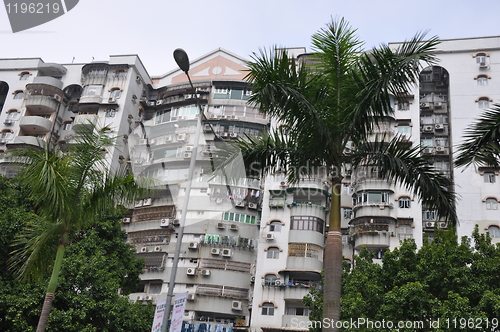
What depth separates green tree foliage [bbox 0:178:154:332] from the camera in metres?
17.3

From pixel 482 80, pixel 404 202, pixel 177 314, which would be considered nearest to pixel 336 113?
pixel 177 314

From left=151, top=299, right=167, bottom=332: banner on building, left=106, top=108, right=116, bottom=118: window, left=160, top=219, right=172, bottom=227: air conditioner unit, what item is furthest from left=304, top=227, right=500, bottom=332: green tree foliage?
left=106, top=108, right=116, bottom=118: window

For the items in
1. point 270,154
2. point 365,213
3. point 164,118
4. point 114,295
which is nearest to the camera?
point 270,154

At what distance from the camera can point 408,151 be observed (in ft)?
35.2

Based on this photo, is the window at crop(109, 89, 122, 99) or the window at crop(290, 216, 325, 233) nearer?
the window at crop(290, 216, 325, 233)

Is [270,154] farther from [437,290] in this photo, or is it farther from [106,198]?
[437,290]

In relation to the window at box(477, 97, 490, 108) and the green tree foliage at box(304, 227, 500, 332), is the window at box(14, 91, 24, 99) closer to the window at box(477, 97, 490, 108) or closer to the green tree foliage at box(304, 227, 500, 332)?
the green tree foliage at box(304, 227, 500, 332)

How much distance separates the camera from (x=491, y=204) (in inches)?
1213

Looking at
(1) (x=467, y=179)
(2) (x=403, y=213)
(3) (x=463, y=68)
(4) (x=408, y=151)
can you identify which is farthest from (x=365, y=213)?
(4) (x=408, y=151)

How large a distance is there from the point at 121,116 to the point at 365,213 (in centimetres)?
2067

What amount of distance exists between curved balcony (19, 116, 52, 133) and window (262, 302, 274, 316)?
24.0m

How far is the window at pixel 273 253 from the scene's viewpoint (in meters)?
30.6

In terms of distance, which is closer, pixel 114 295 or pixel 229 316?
pixel 114 295

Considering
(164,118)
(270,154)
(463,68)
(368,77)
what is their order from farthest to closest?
(164,118)
(463,68)
(270,154)
(368,77)
